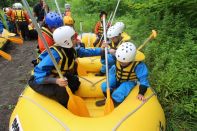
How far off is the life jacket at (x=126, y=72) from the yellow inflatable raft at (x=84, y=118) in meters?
0.19

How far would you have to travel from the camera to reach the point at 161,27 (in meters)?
8.12

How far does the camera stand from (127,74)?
5141mm

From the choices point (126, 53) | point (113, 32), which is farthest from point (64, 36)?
point (113, 32)

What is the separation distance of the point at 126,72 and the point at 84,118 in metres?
1.15

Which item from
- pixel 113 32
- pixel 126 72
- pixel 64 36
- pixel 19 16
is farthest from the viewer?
pixel 19 16

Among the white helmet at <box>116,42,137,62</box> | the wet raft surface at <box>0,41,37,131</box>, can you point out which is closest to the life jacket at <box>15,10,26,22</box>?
the wet raft surface at <box>0,41,37,131</box>

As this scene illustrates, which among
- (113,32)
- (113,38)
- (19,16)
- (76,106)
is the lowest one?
(19,16)

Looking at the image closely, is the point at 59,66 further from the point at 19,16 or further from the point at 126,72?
the point at 19,16

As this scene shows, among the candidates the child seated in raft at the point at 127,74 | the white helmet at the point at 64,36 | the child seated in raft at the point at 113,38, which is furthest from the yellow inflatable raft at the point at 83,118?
the child seated in raft at the point at 113,38

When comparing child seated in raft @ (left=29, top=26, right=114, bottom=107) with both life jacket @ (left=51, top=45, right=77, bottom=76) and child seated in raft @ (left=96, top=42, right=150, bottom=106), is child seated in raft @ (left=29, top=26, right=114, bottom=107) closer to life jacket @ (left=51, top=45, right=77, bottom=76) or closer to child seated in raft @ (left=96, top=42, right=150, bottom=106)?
life jacket @ (left=51, top=45, right=77, bottom=76)

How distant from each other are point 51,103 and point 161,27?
13.9ft

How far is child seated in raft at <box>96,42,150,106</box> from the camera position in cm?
486

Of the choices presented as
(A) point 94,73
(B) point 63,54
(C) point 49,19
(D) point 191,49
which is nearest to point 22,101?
(B) point 63,54

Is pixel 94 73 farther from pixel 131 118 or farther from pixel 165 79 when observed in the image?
pixel 131 118
